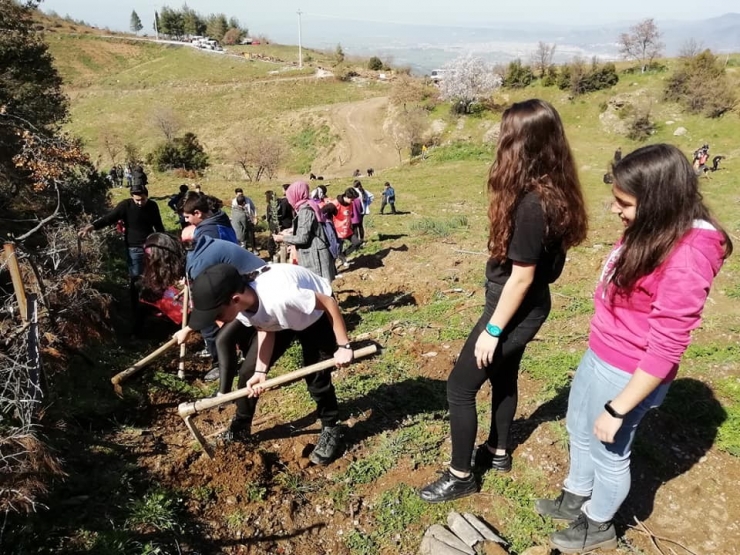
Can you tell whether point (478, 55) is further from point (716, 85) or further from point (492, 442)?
point (492, 442)

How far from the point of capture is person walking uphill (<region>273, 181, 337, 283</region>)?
17.3ft

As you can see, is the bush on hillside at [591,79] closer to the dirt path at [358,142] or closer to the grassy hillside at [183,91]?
the dirt path at [358,142]

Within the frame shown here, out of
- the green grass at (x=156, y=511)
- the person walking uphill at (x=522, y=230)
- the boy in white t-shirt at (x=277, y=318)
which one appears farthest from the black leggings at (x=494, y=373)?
the green grass at (x=156, y=511)

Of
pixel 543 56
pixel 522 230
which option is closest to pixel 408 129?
pixel 543 56

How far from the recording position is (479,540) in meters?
2.61

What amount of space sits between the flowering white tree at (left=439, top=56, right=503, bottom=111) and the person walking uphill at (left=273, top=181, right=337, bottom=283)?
27798 mm

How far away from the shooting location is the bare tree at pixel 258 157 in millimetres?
28438

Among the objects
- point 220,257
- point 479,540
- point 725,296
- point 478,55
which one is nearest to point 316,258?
point 220,257

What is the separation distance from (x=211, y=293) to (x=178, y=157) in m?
29.6

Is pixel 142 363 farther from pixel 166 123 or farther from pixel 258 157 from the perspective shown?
pixel 166 123

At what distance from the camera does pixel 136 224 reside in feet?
16.6

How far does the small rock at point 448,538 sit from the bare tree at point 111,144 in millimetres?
35946

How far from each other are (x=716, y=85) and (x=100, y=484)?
96.4 ft

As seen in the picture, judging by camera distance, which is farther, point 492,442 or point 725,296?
point 725,296
